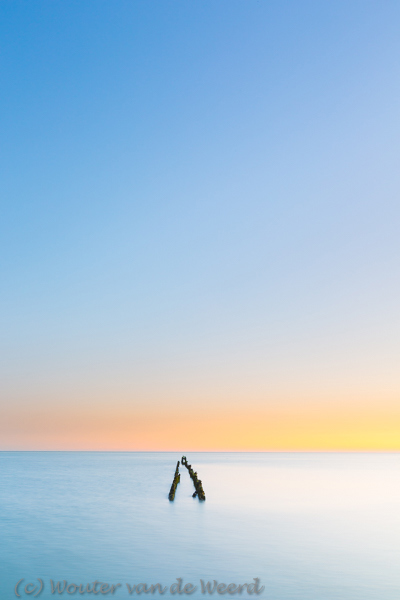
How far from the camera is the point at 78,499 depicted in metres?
41.9

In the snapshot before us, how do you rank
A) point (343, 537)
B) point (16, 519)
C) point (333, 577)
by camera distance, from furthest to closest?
point (16, 519), point (343, 537), point (333, 577)

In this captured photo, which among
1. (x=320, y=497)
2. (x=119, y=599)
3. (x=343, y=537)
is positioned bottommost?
(x=119, y=599)

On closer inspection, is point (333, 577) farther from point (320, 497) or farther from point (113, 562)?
point (320, 497)

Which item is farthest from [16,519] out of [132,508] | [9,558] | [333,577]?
[333,577]

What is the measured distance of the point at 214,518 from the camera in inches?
1220

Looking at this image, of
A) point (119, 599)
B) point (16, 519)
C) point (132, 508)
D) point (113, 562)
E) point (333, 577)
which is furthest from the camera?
point (132, 508)

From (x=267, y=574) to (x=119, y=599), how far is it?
5.51 metres

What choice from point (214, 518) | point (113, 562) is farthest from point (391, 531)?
point (113, 562)

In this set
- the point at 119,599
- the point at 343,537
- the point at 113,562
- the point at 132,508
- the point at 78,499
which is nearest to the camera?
the point at 119,599

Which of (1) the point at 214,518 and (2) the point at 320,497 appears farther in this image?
(2) the point at 320,497

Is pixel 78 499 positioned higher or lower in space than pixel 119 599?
higher

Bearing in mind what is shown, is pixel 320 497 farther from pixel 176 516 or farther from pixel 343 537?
pixel 343 537

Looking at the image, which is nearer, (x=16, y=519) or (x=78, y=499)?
(x=16, y=519)

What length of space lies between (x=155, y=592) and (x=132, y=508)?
21449 mm
